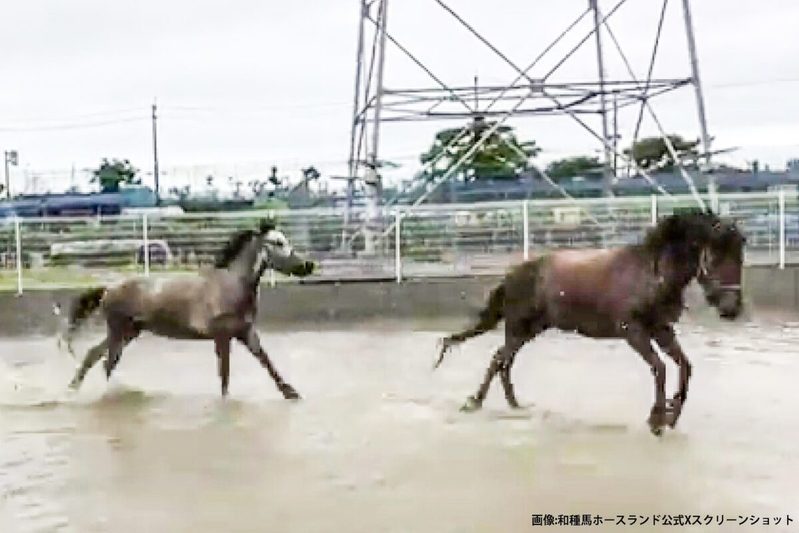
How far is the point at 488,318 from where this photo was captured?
10062mm

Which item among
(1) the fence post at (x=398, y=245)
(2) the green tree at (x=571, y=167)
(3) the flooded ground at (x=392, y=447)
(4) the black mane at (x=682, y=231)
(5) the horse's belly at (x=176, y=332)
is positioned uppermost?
(2) the green tree at (x=571, y=167)

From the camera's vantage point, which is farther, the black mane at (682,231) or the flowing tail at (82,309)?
the flowing tail at (82,309)

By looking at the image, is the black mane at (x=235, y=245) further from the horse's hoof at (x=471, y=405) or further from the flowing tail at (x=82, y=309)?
the horse's hoof at (x=471, y=405)

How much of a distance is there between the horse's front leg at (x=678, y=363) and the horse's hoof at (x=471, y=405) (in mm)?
1395

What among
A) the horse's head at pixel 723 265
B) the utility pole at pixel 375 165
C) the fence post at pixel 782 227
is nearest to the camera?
the horse's head at pixel 723 265

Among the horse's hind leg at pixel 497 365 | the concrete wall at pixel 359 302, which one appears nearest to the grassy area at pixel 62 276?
the concrete wall at pixel 359 302

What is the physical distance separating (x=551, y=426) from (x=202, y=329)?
122 inches

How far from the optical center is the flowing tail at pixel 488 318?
32.6 ft

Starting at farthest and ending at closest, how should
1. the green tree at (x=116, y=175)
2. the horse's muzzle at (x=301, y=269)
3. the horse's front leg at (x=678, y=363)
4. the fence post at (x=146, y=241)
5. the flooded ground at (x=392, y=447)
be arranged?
the green tree at (x=116, y=175) → the fence post at (x=146, y=241) → the horse's muzzle at (x=301, y=269) → the horse's front leg at (x=678, y=363) → the flooded ground at (x=392, y=447)

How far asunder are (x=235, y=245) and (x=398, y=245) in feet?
26.1

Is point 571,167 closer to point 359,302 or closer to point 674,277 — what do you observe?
point 359,302

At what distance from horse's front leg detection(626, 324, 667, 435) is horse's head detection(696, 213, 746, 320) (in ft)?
1.55

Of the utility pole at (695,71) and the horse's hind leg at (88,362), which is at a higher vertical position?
the utility pole at (695,71)

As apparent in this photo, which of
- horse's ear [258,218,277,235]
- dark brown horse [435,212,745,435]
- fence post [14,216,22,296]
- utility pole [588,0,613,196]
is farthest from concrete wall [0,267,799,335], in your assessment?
dark brown horse [435,212,745,435]
